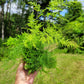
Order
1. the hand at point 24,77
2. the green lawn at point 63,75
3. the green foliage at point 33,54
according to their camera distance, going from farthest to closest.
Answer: the green lawn at point 63,75 → the hand at point 24,77 → the green foliage at point 33,54

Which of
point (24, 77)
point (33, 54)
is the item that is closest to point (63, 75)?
point (24, 77)

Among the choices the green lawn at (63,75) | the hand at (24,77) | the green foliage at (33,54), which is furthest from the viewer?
the green lawn at (63,75)

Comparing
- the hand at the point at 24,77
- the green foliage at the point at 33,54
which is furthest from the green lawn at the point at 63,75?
the green foliage at the point at 33,54

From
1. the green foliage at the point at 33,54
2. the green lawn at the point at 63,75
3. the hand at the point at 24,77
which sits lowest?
the green lawn at the point at 63,75

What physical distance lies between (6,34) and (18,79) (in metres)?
16.9

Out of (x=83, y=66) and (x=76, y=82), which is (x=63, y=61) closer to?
(x=83, y=66)

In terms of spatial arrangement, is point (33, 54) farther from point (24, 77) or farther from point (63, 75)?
point (63, 75)

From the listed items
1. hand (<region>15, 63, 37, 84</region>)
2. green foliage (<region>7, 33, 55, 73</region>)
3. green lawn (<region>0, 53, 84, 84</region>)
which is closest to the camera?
green foliage (<region>7, 33, 55, 73</region>)

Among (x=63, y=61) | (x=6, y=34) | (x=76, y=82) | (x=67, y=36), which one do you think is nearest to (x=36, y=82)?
(x=76, y=82)

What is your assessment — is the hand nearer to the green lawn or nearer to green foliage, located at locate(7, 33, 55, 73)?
green foliage, located at locate(7, 33, 55, 73)

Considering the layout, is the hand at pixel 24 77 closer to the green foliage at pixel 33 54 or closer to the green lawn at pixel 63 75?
the green foliage at pixel 33 54

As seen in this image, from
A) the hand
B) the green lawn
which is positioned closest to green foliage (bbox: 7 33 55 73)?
the hand

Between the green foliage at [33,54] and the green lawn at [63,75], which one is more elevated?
the green foliage at [33,54]

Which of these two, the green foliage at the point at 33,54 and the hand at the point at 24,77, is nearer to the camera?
the green foliage at the point at 33,54
